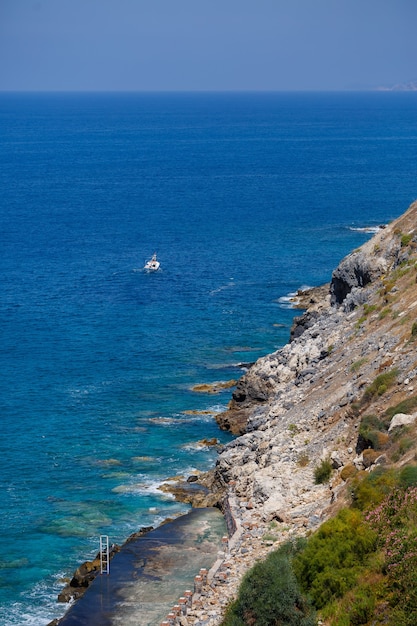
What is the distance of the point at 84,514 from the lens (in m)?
47.1

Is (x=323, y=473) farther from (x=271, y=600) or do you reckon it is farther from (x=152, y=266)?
(x=152, y=266)

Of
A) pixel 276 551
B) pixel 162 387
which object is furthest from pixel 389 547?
pixel 162 387

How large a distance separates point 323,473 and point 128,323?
4197 centimetres

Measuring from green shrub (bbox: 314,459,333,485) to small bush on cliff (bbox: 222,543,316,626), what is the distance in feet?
28.4

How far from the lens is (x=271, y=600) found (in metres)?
28.0

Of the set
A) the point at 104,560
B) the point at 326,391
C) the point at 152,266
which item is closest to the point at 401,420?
the point at 326,391

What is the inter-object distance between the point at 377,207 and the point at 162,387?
246 feet

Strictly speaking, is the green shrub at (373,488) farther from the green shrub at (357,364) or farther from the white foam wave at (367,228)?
the white foam wave at (367,228)

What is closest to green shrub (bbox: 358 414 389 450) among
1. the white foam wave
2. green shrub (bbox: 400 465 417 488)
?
green shrub (bbox: 400 465 417 488)

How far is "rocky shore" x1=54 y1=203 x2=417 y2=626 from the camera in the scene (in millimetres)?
35625

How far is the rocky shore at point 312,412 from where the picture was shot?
3562cm

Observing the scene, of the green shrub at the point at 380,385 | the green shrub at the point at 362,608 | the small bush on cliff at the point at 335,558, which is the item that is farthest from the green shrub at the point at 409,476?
the green shrub at the point at 380,385

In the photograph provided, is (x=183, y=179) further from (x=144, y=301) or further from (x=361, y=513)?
(x=361, y=513)

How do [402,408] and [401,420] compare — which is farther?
[402,408]
